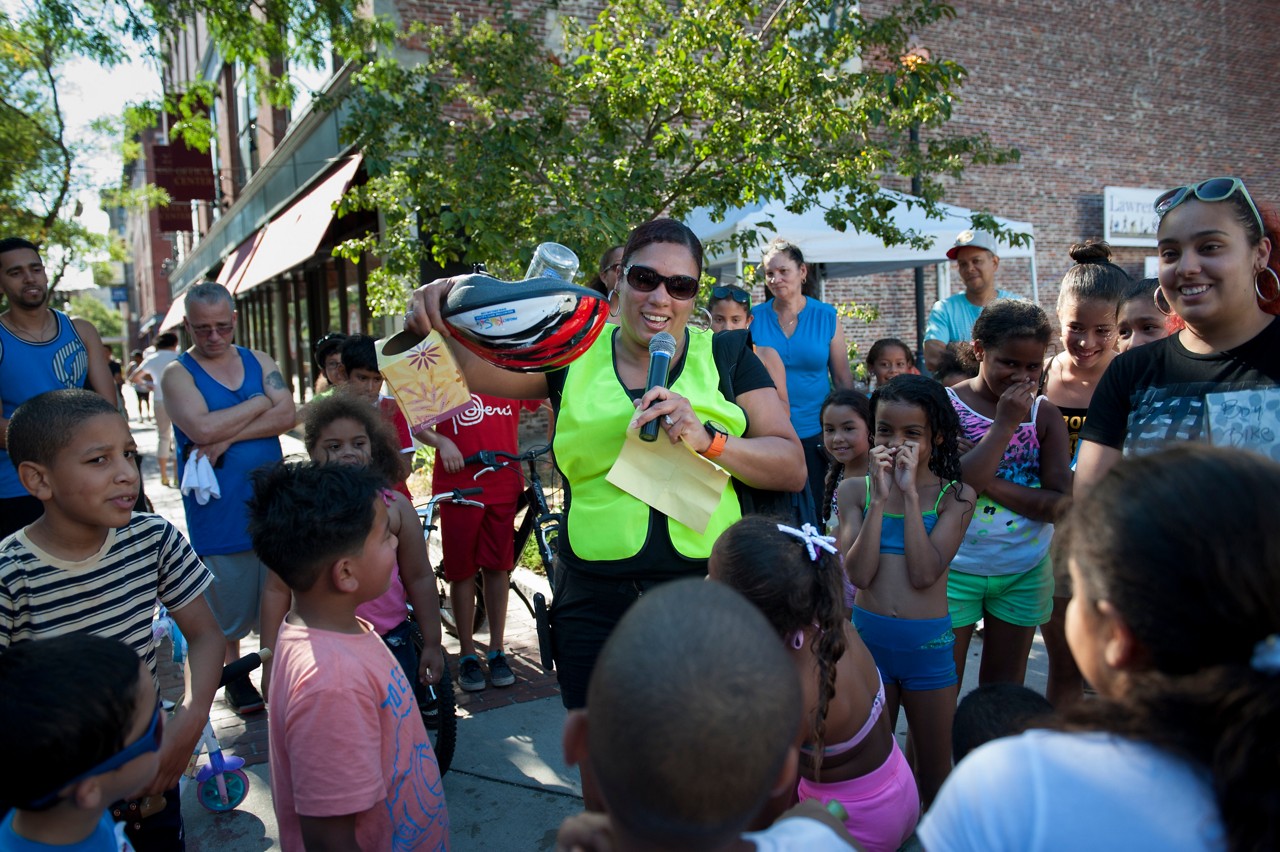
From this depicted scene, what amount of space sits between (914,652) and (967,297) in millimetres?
3186

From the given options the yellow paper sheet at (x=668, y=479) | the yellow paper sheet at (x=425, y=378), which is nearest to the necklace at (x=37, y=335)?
Answer: the yellow paper sheet at (x=425, y=378)

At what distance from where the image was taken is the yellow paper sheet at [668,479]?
2.25 metres

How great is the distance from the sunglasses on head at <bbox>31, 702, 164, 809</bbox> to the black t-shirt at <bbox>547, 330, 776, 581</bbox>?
3.35 feet

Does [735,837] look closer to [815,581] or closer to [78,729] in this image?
[815,581]

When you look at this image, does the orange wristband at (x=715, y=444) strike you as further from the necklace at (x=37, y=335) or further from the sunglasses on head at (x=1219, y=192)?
the necklace at (x=37, y=335)

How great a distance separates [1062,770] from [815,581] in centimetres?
101

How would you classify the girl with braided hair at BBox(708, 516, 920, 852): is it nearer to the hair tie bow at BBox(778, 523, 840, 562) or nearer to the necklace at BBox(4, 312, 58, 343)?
the hair tie bow at BBox(778, 523, 840, 562)

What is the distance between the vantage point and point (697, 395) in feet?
7.68

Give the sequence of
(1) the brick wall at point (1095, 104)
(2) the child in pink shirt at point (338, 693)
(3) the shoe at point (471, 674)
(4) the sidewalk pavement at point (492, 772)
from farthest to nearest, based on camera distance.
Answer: (1) the brick wall at point (1095, 104), (3) the shoe at point (471, 674), (4) the sidewalk pavement at point (492, 772), (2) the child in pink shirt at point (338, 693)

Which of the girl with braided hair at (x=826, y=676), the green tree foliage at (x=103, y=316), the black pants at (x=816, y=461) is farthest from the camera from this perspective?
the green tree foliage at (x=103, y=316)

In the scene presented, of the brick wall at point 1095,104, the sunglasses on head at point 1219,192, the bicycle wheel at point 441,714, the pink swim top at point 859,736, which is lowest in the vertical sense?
the bicycle wheel at point 441,714

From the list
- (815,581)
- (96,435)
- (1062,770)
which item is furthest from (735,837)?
(96,435)

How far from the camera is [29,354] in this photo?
4.14m

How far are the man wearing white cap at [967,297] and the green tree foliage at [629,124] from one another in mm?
1602
